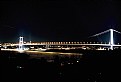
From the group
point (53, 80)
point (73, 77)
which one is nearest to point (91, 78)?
point (73, 77)

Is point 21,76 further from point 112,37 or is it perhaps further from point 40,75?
point 112,37

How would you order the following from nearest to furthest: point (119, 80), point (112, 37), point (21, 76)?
point (119, 80)
point (21, 76)
point (112, 37)

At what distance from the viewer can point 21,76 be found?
4.79m

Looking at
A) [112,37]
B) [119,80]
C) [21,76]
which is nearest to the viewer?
[119,80]

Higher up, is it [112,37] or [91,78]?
[112,37]

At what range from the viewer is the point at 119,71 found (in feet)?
16.6

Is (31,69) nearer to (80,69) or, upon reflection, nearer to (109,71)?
(80,69)

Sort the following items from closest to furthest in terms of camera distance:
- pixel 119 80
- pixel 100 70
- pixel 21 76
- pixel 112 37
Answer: pixel 119 80, pixel 21 76, pixel 100 70, pixel 112 37

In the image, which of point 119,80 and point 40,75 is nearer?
point 119,80

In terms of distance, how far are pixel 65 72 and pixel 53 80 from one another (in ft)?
1.74

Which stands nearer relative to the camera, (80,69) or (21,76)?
(21,76)

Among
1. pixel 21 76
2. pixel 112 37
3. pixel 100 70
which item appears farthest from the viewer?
pixel 112 37

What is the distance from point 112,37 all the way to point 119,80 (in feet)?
69.4

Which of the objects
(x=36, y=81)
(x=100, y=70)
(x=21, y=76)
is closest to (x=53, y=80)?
(x=36, y=81)
